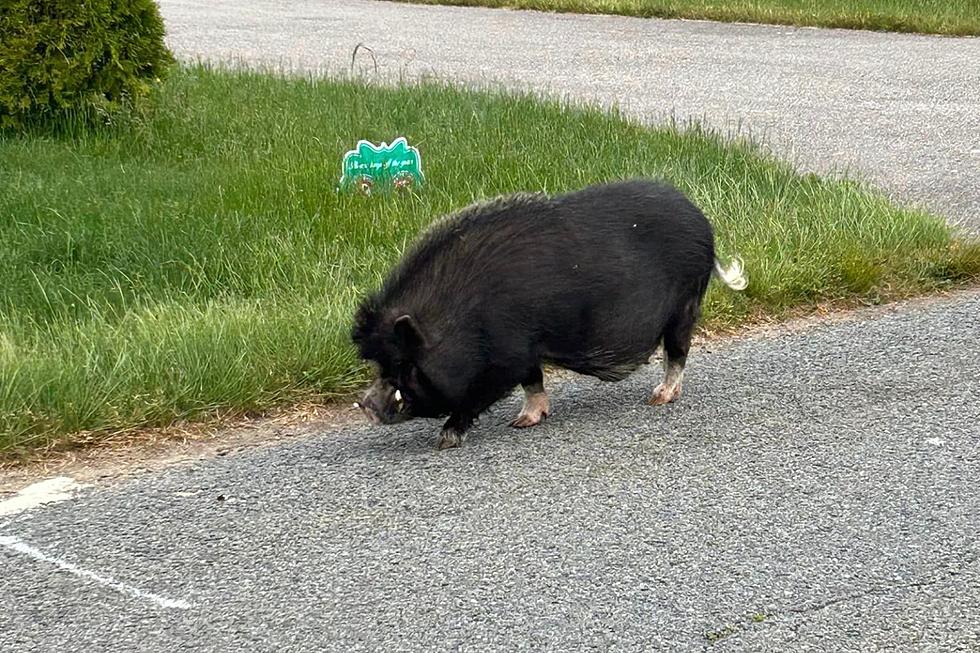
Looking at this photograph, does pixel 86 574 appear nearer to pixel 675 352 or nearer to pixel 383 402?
pixel 383 402

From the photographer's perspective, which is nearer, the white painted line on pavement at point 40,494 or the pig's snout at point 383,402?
the white painted line on pavement at point 40,494

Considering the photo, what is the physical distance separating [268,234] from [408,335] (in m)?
2.28

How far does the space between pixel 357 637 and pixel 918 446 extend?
2.16 metres

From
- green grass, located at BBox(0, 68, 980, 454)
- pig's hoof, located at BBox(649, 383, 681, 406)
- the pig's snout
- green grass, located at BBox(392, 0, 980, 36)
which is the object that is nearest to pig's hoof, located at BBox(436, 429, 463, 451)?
the pig's snout

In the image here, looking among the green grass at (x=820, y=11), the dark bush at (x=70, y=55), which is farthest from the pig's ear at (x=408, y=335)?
the green grass at (x=820, y=11)

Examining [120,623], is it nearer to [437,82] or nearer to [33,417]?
[33,417]

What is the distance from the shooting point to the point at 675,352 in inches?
196

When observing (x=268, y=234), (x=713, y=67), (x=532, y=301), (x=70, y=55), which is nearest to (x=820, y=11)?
(x=713, y=67)

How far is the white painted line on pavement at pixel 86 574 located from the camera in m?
3.48

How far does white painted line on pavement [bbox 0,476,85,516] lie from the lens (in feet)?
13.3

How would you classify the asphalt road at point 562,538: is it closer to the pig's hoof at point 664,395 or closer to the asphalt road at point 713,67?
the pig's hoof at point 664,395

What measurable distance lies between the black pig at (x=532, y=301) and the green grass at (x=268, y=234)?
2.34 ft

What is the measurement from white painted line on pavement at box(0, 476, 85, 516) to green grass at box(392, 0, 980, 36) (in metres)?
12.7

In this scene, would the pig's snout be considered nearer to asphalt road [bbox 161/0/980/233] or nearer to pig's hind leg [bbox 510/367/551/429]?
pig's hind leg [bbox 510/367/551/429]
